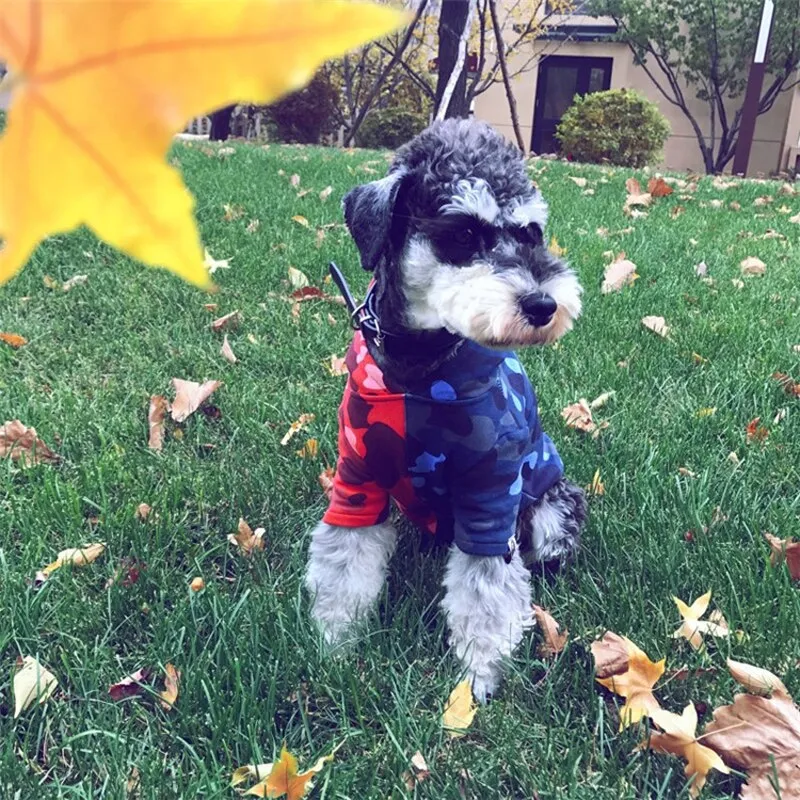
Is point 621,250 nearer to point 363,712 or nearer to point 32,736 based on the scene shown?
point 363,712

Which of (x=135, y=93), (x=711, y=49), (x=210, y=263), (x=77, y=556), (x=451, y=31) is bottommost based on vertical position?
(x=77, y=556)

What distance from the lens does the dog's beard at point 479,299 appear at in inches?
84.2

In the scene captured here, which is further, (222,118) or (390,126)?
(390,126)

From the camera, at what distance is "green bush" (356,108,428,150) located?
600 inches

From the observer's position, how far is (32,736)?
195 centimetres

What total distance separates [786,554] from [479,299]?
128 centimetres

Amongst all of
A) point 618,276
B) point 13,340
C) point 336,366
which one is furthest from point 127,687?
point 618,276

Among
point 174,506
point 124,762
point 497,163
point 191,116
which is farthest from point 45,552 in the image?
point 191,116

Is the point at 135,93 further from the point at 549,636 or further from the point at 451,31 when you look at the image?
the point at 451,31

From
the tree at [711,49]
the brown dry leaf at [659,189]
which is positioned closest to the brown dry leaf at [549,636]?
the brown dry leaf at [659,189]

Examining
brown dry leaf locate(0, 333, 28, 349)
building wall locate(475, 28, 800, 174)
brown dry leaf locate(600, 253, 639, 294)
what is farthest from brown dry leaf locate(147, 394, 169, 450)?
building wall locate(475, 28, 800, 174)

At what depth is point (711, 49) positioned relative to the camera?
16578mm

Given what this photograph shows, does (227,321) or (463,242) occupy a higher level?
(463,242)

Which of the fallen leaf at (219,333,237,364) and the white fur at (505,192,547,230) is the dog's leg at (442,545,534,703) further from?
the fallen leaf at (219,333,237,364)
